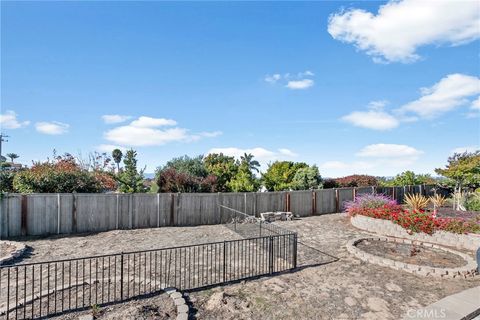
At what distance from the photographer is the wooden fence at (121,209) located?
33.6ft

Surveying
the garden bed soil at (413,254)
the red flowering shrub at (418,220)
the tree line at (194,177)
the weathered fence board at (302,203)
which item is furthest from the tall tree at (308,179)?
the garden bed soil at (413,254)

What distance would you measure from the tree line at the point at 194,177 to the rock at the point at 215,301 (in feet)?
31.9

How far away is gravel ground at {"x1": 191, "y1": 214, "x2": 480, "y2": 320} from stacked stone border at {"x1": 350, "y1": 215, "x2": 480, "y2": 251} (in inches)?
125

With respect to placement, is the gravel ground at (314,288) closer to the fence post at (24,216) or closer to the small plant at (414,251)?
the fence post at (24,216)

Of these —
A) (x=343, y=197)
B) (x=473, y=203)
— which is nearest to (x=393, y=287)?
(x=343, y=197)

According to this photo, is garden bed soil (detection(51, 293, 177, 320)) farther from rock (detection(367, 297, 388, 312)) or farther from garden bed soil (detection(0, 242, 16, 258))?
garden bed soil (detection(0, 242, 16, 258))

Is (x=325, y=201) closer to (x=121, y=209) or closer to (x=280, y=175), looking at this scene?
(x=280, y=175)

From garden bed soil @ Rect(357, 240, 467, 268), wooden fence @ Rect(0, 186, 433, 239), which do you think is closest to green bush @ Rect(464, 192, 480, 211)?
wooden fence @ Rect(0, 186, 433, 239)

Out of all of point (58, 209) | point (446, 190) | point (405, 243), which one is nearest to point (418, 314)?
point (405, 243)

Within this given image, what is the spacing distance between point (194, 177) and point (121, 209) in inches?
243

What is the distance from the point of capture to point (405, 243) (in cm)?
978

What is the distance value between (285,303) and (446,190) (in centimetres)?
2617

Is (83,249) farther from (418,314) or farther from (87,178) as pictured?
(418,314)

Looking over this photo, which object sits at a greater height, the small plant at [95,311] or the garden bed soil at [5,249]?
the small plant at [95,311]
